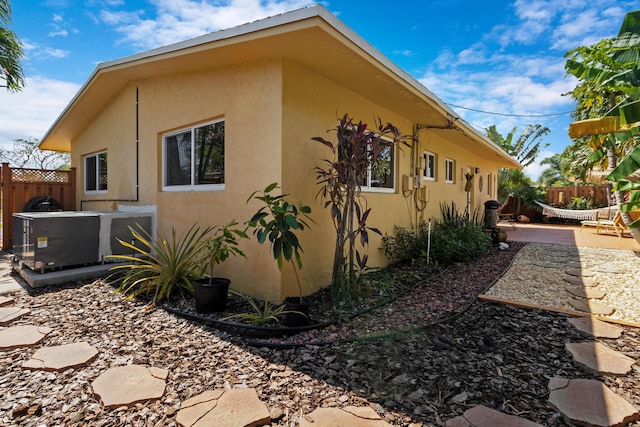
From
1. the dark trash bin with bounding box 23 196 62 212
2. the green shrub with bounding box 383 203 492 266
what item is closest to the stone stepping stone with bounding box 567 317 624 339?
the green shrub with bounding box 383 203 492 266

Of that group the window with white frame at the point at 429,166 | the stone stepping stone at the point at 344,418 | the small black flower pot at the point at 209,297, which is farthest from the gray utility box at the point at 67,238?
the window with white frame at the point at 429,166

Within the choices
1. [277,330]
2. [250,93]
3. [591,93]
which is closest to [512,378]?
[277,330]

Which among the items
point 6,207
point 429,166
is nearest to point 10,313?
point 6,207

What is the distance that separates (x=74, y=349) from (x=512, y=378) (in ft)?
11.9

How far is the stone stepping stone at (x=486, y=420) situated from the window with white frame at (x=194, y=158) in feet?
A: 13.4

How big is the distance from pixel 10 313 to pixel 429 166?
8.46m

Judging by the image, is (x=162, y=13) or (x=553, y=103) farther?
(x=553, y=103)

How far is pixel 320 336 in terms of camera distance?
3230 mm

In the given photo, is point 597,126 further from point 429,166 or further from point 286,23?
point 286,23

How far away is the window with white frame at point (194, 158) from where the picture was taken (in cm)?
507

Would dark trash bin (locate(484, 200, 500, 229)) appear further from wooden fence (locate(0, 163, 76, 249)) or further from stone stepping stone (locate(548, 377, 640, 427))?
wooden fence (locate(0, 163, 76, 249))

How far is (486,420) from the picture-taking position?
198cm

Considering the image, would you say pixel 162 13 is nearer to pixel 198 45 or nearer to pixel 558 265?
pixel 198 45

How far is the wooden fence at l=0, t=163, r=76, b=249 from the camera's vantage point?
7906 mm
